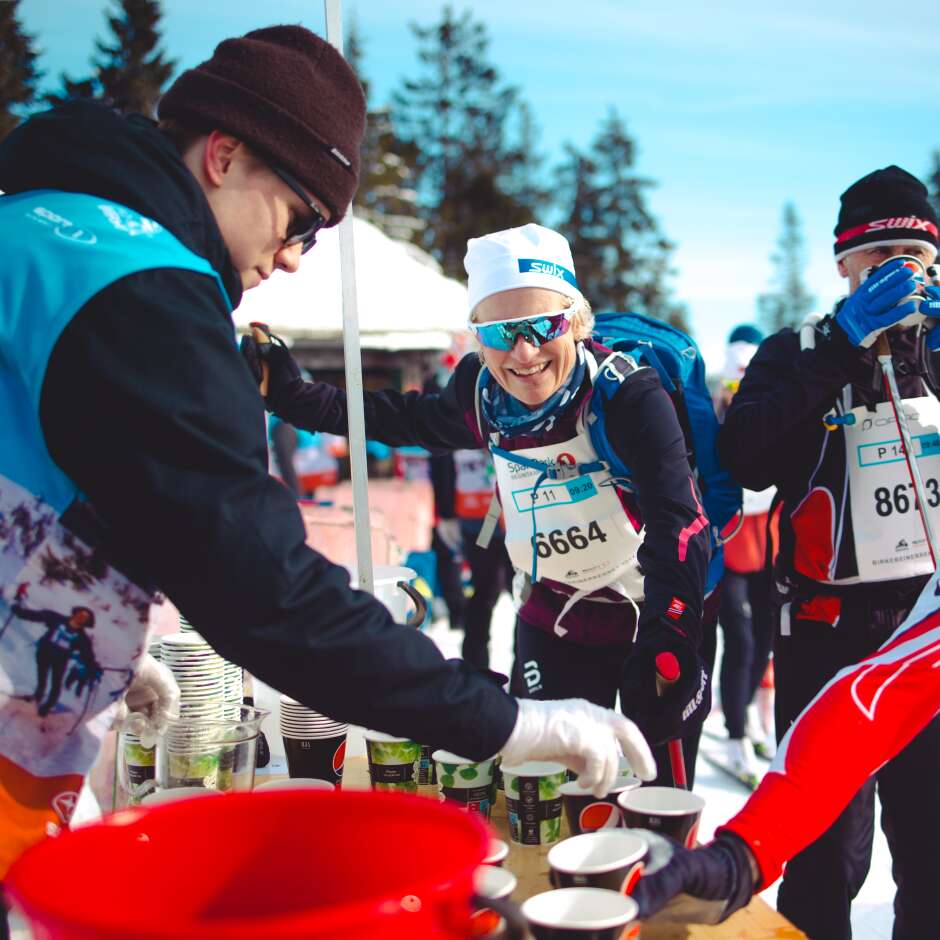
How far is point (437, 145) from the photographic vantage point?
43.4 meters

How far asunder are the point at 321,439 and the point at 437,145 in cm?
3319

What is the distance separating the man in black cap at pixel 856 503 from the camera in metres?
2.37

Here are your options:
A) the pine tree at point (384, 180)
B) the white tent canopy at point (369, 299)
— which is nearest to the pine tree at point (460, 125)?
the pine tree at point (384, 180)

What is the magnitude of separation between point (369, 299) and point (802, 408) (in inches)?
301

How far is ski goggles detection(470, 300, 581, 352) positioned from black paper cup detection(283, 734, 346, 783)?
3.53ft

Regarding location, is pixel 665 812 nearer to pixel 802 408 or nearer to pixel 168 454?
pixel 168 454

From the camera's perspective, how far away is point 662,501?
234cm

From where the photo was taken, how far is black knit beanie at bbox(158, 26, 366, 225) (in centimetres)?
149

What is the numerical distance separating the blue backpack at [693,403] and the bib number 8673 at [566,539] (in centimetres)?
35

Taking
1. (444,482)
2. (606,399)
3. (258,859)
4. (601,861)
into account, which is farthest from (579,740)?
(444,482)

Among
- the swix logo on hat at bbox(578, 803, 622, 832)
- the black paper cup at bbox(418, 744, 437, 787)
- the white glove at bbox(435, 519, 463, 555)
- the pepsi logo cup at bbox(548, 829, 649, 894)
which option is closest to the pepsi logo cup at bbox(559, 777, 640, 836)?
the swix logo on hat at bbox(578, 803, 622, 832)

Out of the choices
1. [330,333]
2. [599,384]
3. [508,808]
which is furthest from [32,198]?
[330,333]

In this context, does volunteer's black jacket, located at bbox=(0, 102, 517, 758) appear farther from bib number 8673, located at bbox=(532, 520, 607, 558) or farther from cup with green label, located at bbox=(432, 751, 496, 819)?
bib number 8673, located at bbox=(532, 520, 607, 558)

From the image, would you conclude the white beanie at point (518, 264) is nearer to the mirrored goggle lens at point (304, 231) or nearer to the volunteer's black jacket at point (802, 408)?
the volunteer's black jacket at point (802, 408)
